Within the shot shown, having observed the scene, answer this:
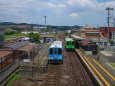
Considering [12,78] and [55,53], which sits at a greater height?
[55,53]

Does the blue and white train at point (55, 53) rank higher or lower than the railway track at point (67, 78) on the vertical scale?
higher

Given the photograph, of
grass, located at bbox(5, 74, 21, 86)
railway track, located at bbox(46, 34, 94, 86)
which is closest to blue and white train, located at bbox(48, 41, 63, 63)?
railway track, located at bbox(46, 34, 94, 86)

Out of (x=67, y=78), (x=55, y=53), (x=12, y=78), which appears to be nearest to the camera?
(x=12, y=78)

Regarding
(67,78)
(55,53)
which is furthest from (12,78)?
(55,53)

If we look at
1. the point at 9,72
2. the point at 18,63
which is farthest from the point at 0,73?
the point at 18,63

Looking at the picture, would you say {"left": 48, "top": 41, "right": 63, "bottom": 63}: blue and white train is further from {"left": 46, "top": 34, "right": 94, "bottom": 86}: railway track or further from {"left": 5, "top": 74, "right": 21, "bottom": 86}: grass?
{"left": 5, "top": 74, "right": 21, "bottom": 86}: grass

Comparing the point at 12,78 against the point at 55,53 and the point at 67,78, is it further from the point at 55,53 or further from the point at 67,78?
the point at 55,53

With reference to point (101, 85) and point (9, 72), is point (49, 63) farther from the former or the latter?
point (101, 85)

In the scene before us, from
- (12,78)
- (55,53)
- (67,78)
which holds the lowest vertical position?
(67,78)

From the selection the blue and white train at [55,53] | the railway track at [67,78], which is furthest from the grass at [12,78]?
the blue and white train at [55,53]

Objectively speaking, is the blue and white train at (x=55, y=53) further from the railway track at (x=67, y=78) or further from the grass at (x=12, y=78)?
the grass at (x=12, y=78)

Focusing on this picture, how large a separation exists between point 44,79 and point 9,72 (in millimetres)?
3457

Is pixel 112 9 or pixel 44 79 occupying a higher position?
pixel 112 9

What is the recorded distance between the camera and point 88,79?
20.5 m
